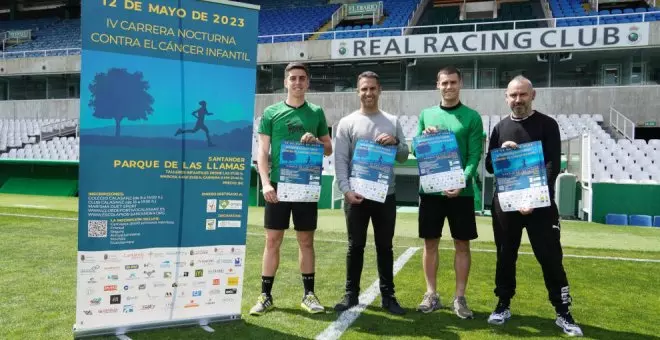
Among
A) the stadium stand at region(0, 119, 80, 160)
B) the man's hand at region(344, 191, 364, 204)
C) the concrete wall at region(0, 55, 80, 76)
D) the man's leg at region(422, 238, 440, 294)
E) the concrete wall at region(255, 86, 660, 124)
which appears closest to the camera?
the man's hand at region(344, 191, 364, 204)

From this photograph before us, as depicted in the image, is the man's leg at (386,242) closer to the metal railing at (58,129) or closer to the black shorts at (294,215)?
the black shorts at (294,215)

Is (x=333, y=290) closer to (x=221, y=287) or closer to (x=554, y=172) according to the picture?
(x=221, y=287)

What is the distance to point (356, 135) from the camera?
3.92 metres

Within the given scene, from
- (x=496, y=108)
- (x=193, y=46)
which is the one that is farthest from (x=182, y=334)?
(x=496, y=108)

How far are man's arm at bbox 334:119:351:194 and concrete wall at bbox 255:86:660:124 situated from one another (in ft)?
50.9

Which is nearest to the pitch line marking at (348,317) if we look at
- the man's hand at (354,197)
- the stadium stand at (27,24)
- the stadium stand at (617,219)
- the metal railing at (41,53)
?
the man's hand at (354,197)

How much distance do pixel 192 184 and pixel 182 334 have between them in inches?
39.6

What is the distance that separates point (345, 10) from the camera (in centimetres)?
2545

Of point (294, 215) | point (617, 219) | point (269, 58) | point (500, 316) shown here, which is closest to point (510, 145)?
point (500, 316)

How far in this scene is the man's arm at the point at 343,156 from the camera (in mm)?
3883

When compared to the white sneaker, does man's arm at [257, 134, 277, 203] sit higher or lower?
higher

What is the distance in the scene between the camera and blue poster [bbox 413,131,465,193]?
3.75 metres

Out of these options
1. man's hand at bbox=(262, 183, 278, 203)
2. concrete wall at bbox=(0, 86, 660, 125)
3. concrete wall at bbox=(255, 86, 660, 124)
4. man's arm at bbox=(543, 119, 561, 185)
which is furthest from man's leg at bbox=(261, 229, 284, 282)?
concrete wall at bbox=(255, 86, 660, 124)

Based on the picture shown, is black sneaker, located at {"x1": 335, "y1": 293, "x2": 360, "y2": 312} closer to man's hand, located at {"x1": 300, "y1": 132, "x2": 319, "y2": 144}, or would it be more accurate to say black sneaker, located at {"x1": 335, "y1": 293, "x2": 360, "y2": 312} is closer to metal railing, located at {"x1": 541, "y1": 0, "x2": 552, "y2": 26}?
man's hand, located at {"x1": 300, "y1": 132, "x2": 319, "y2": 144}
